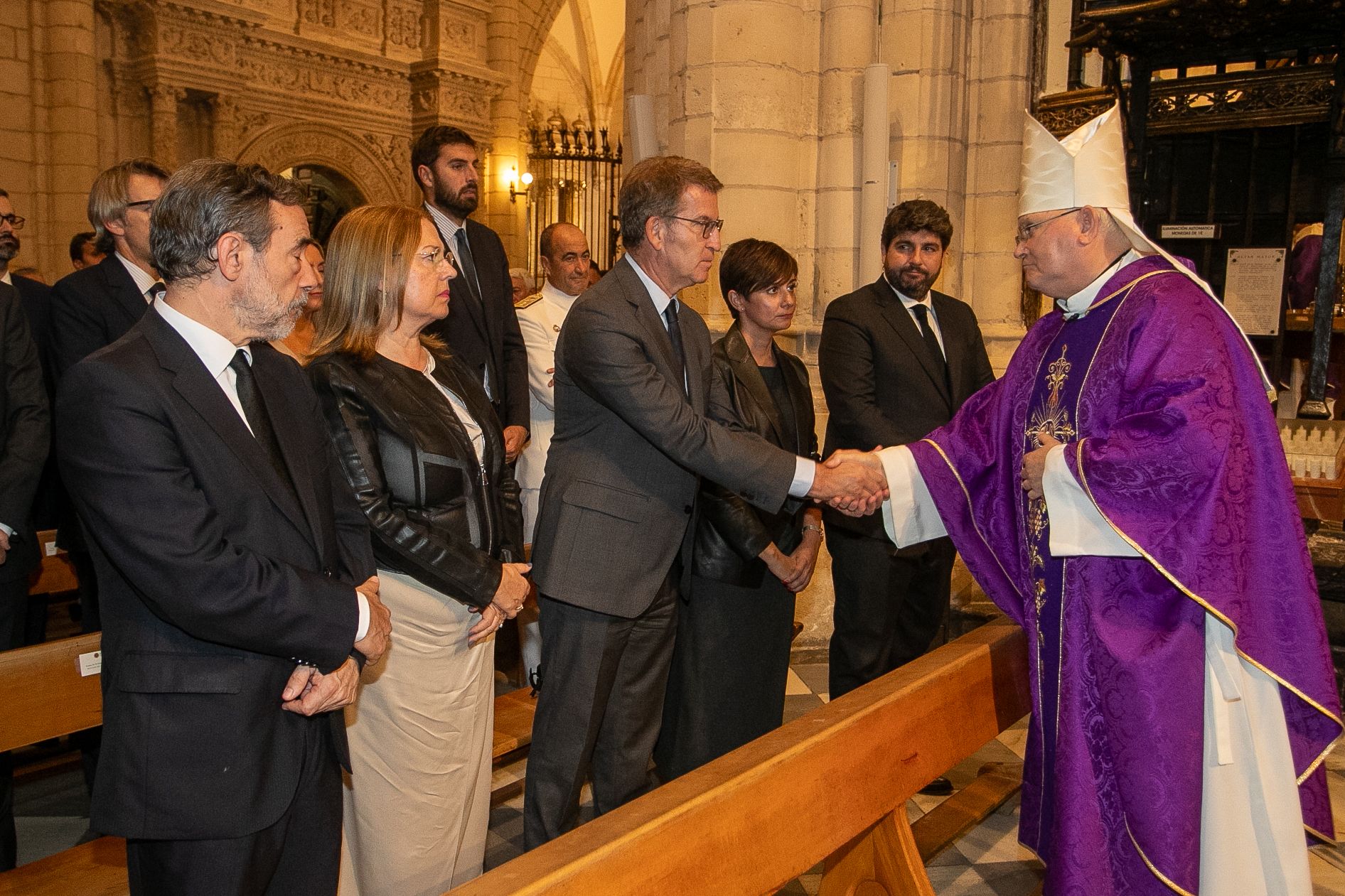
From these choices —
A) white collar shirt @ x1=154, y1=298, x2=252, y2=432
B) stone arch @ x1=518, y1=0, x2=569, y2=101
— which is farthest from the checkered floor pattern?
stone arch @ x1=518, y1=0, x2=569, y2=101

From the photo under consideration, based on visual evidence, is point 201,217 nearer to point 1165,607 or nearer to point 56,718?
point 56,718

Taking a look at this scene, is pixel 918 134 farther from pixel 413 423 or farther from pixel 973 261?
pixel 413 423

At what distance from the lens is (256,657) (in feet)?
5.31

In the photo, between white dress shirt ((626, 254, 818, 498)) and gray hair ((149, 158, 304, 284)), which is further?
white dress shirt ((626, 254, 818, 498))

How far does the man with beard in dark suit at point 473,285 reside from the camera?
11.6ft

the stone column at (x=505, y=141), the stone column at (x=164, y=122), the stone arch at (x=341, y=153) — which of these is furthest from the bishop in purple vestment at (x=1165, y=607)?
the stone column at (x=505, y=141)

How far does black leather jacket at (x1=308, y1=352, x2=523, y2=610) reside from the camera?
2135 mm

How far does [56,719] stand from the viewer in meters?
2.31

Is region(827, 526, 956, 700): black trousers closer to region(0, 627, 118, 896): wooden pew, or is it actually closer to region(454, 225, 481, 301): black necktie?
region(454, 225, 481, 301): black necktie

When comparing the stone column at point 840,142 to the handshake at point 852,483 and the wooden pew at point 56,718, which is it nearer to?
the handshake at point 852,483

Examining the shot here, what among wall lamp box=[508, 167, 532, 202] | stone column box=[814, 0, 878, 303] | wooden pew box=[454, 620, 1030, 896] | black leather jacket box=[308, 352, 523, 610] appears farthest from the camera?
wall lamp box=[508, 167, 532, 202]

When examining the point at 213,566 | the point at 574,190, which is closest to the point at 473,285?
the point at 213,566

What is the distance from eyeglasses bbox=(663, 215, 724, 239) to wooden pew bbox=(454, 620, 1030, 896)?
1.08 metres

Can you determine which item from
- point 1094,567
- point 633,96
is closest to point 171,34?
point 633,96
